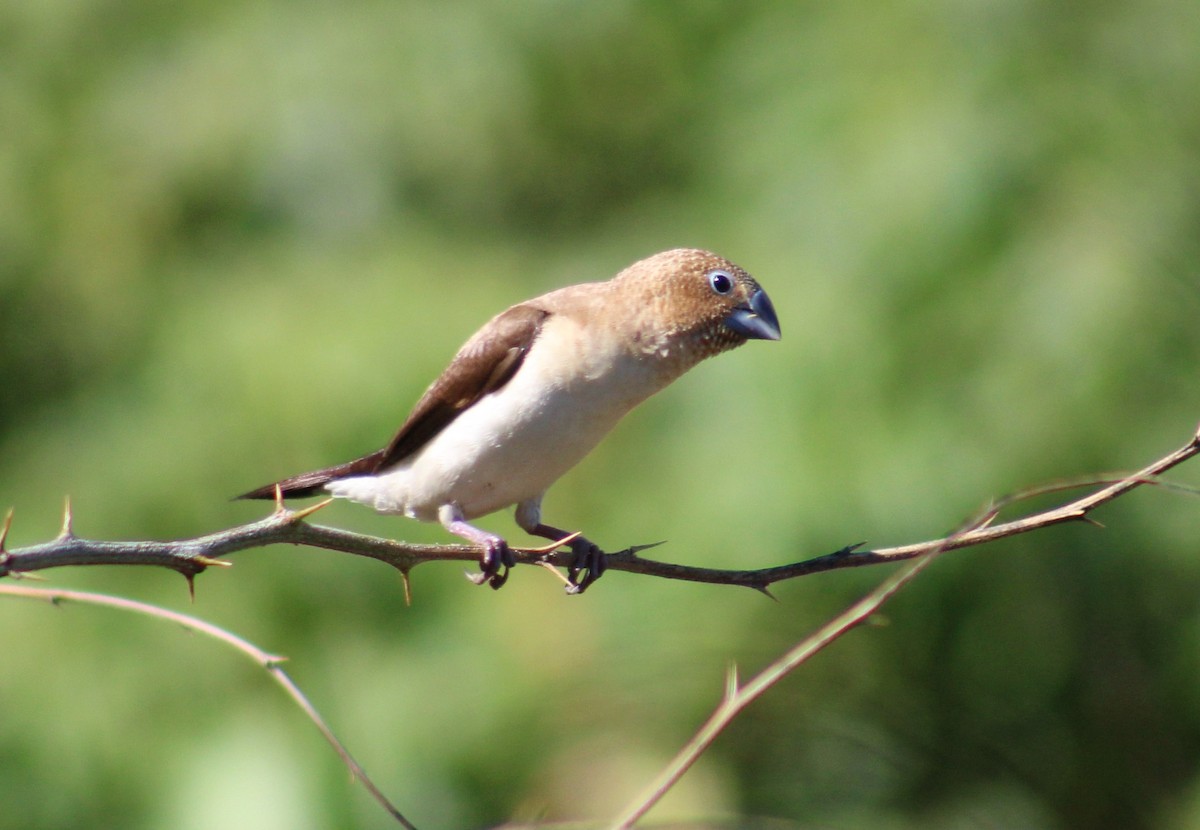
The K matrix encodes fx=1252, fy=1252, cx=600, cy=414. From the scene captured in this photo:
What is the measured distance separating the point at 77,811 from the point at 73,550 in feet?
12.0

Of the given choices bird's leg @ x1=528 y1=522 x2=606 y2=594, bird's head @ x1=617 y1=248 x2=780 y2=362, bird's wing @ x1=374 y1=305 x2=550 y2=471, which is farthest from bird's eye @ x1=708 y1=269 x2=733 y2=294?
bird's leg @ x1=528 y1=522 x2=606 y2=594

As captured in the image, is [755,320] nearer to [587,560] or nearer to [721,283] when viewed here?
[721,283]

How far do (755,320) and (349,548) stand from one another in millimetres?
1869

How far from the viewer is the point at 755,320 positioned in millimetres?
3936

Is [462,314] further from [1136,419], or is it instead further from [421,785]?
[1136,419]

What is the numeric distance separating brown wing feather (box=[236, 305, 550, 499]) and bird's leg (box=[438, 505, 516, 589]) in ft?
1.10

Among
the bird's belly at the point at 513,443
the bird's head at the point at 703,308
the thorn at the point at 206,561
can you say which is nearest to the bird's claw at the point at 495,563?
the bird's belly at the point at 513,443

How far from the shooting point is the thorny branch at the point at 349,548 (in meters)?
2.04

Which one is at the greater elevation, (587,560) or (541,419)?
(541,419)

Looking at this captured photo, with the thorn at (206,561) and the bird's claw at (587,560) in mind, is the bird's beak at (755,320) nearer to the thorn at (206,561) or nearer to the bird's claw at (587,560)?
the bird's claw at (587,560)

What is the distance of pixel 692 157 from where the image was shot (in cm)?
933

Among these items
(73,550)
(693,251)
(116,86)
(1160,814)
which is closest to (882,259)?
(693,251)

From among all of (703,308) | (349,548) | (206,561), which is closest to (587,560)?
(703,308)

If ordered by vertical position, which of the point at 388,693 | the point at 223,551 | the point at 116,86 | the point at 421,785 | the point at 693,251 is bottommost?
the point at 421,785
